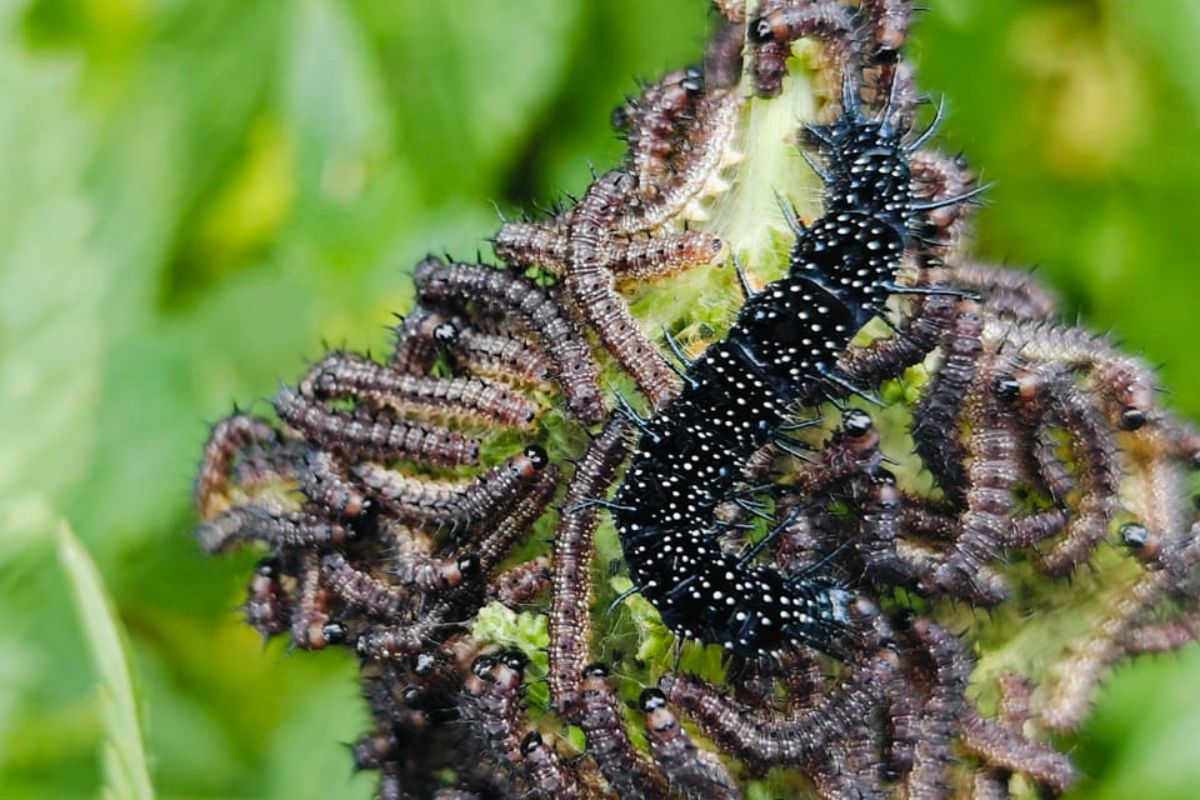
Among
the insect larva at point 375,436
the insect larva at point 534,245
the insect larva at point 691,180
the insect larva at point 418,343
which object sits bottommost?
the insect larva at point 375,436

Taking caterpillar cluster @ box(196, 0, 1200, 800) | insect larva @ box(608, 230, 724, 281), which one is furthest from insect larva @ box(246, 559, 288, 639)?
insect larva @ box(608, 230, 724, 281)

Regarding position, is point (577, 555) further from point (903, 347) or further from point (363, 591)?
point (903, 347)

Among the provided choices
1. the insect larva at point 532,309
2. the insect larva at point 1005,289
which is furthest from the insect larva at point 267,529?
the insect larva at point 1005,289

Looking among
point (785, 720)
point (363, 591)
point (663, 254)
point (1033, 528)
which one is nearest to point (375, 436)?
point (363, 591)

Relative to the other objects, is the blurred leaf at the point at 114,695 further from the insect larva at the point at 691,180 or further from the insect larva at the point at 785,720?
the insect larva at the point at 691,180

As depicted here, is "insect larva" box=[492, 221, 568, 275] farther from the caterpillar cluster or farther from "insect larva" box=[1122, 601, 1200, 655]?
"insect larva" box=[1122, 601, 1200, 655]

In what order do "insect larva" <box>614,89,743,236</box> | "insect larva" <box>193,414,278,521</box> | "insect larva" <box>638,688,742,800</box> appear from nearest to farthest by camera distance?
"insect larva" <box>638,688,742,800</box>
"insect larva" <box>614,89,743,236</box>
"insect larva" <box>193,414,278,521</box>
